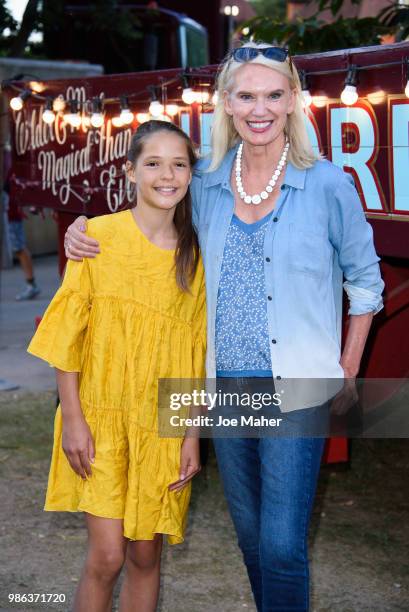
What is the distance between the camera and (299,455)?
2.84 m

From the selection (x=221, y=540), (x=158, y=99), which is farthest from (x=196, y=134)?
(x=221, y=540)

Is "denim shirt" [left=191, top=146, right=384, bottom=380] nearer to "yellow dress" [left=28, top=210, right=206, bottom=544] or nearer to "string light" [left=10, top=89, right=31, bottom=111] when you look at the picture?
"yellow dress" [left=28, top=210, right=206, bottom=544]

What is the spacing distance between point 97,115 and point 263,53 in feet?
10.1

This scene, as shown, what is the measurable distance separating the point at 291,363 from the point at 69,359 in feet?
2.06

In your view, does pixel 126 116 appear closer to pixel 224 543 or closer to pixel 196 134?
pixel 196 134

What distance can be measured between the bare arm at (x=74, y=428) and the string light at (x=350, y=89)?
156 centimetres

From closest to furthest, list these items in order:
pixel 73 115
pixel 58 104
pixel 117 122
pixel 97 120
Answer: pixel 117 122, pixel 97 120, pixel 73 115, pixel 58 104

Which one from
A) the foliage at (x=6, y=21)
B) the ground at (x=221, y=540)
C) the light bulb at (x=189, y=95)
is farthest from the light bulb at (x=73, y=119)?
the foliage at (x=6, y=21)

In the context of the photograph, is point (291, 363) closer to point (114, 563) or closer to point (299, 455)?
point (299, 455)

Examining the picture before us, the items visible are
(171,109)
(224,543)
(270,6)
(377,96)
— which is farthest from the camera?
(270,6)

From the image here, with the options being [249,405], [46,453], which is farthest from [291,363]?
[46,453]

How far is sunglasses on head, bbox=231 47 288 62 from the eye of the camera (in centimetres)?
289

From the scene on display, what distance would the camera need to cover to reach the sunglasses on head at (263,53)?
9.48ft

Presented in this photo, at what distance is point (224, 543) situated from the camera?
4.55 m
